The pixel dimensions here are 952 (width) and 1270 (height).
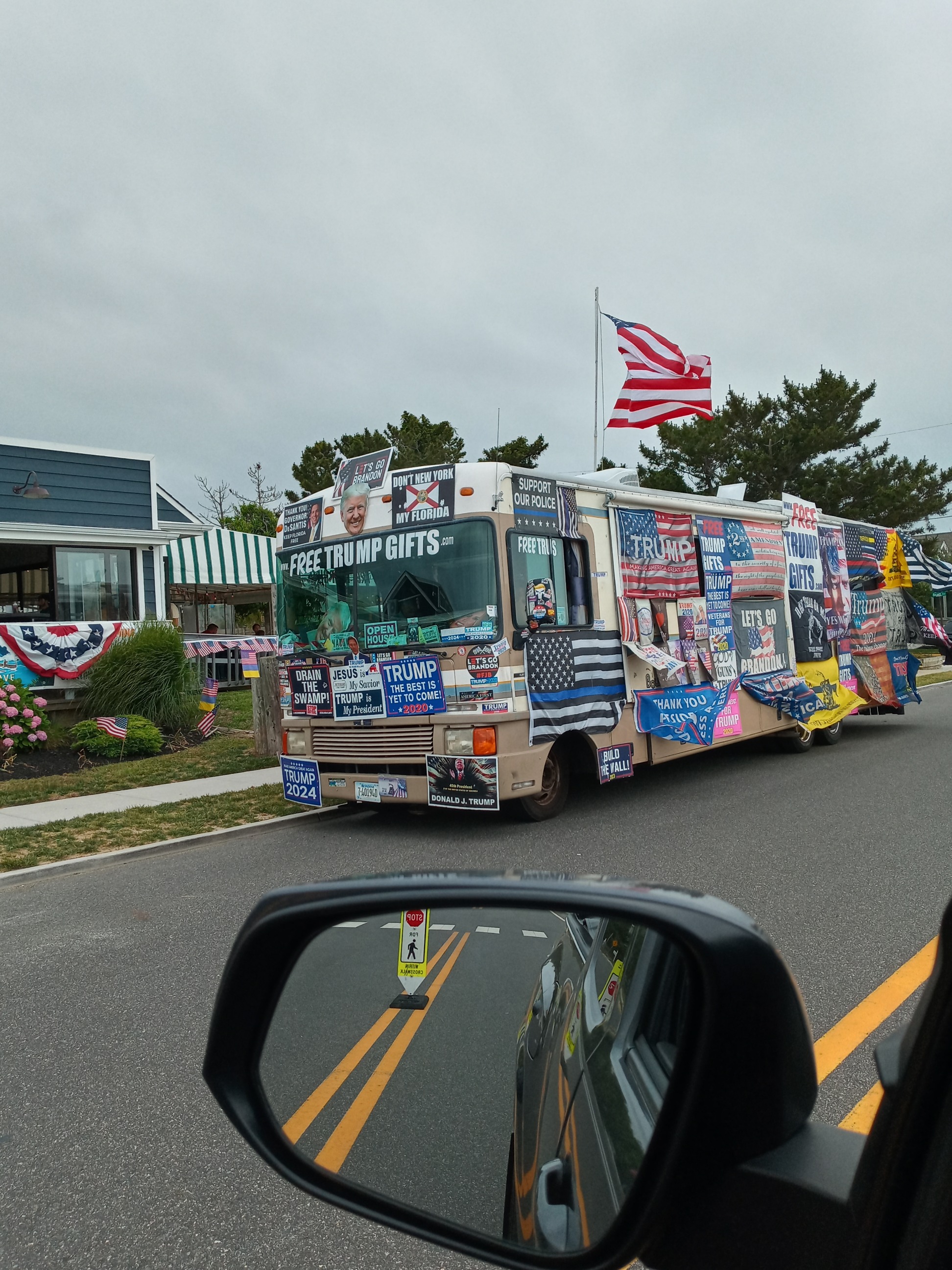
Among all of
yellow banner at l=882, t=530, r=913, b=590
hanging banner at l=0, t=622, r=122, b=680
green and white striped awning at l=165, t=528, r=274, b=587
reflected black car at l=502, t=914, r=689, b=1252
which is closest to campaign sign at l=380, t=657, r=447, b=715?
reflected black car at l=502, t=914, r=689, b=1252

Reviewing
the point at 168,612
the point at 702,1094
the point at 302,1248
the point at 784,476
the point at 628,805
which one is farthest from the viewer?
the point at 784,476

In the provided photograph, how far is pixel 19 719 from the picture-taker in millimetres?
13422

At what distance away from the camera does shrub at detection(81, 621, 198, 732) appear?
14922 mm

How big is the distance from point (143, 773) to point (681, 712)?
6.98 m

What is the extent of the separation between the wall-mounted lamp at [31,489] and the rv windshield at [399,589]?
947 cm

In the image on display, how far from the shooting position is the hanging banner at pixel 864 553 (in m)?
14.1

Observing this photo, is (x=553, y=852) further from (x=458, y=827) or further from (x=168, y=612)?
(x=168, y=612)

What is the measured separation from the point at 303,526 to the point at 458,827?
336cm

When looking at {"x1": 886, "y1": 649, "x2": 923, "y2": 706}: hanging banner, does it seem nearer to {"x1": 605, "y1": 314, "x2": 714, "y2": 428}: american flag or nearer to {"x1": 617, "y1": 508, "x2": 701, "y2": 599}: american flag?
{"x1": 605, "y1": 314, "x2": 714, "y2": 428}: american flag

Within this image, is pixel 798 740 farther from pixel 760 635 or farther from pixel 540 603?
pixel 540 603

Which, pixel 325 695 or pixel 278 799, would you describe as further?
pixel 278 799

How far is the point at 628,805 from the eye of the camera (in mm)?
9336

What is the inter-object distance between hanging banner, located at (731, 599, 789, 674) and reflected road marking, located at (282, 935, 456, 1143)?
9.48 metres

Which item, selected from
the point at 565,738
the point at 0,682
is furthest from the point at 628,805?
the point at 0,682
